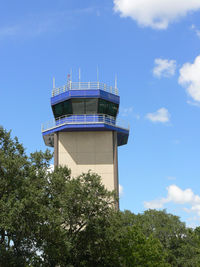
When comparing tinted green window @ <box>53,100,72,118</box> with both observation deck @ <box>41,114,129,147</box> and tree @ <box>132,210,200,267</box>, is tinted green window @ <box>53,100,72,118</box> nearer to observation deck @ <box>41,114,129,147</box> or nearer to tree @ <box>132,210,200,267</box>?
observation deck @ <box>41,114,129,147</box>

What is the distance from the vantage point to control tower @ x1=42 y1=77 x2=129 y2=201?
187 feet

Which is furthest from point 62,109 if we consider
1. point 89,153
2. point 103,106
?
point 89,153

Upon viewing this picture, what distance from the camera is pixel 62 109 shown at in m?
59.9

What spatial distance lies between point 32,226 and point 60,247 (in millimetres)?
5098

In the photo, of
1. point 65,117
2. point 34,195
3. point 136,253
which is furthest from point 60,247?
point 65,117

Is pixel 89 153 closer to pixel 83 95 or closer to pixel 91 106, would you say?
pixel 91 106

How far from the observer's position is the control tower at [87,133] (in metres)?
57.1

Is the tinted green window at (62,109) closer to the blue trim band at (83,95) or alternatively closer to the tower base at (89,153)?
the blue trim band at (83,95)

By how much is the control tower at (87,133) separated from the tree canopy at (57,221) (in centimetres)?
1225

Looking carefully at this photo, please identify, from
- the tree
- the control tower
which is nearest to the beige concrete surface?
the control tower

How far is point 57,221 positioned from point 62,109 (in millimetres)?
27658

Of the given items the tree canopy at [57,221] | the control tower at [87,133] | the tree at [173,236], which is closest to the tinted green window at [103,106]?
the control tower at [87,133]

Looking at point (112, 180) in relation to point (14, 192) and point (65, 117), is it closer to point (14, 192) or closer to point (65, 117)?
point (65, 117)

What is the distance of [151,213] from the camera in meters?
71.0
